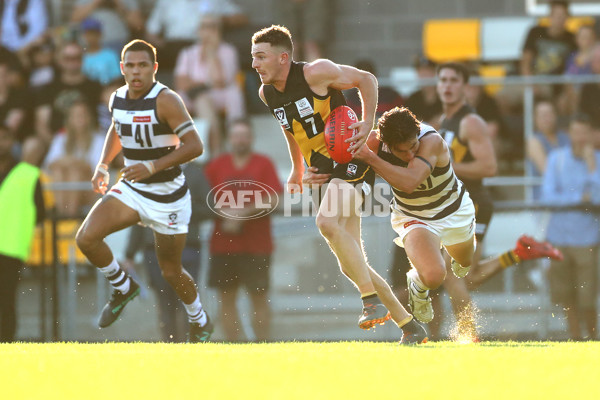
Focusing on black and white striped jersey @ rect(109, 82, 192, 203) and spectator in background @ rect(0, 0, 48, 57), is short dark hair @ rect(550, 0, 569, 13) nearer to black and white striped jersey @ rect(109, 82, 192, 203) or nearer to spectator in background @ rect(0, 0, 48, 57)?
black and white striped jersey @ rect(109, 82, 192, 203)

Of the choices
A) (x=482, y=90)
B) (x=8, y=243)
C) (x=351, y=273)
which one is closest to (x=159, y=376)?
(x=351, y=273)

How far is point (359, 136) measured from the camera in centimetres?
762

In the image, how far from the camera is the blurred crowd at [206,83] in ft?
38.8

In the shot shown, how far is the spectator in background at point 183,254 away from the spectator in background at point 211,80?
1.97 meters

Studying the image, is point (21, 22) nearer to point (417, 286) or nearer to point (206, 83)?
point (206, 83)

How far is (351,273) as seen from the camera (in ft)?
25.1

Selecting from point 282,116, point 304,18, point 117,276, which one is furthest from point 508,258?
point 304,18

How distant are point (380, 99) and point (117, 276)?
4257 millimetres

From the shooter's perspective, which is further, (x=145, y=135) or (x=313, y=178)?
(x=145, y=135)

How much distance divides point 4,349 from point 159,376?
246 cm

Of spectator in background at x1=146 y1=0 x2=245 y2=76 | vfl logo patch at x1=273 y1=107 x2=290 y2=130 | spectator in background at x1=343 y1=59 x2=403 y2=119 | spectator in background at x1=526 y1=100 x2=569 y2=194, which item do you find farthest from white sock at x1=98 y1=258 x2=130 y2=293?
spectator in background at x1=146 y1=0 x2=245 y2=76

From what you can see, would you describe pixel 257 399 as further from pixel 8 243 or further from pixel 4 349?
pixel 8 243

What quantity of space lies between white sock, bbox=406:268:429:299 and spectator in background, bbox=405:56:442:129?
9.37ft

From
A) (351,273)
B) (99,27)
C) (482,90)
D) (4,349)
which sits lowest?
(4,349)
